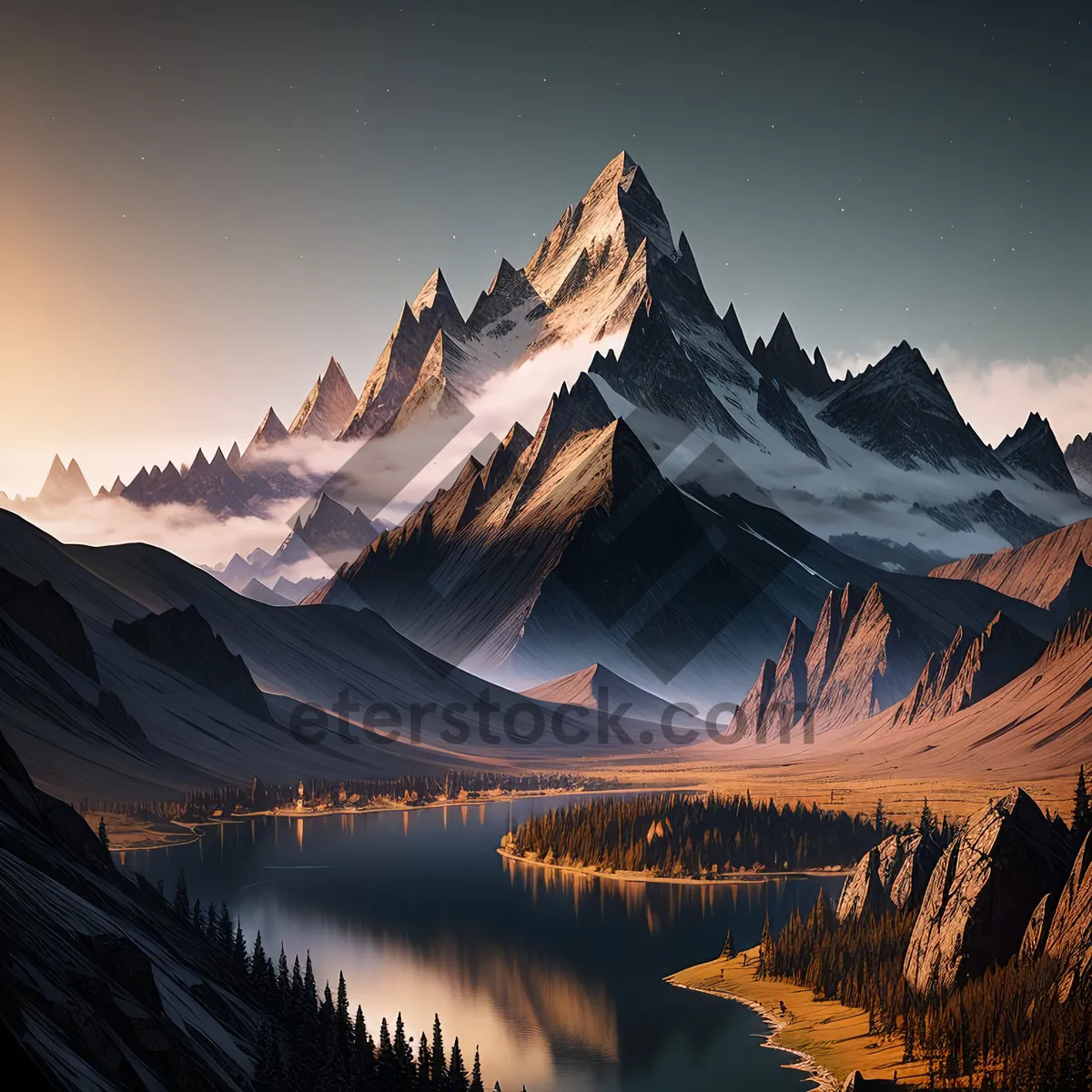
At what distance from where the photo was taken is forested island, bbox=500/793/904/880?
180250mm

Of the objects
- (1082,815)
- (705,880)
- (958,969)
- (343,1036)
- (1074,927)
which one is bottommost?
(343,1036)

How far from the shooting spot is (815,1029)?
90.6m

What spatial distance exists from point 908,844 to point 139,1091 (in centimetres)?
7775

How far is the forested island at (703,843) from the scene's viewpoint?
591 ft

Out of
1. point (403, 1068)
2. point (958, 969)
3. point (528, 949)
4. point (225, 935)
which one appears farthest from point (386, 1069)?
point (528, 949)

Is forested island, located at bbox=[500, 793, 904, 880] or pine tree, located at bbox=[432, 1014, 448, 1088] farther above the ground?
forested island, located at bbox=[500, 793, 904, 880]

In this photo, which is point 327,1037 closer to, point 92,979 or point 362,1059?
point 362,1059

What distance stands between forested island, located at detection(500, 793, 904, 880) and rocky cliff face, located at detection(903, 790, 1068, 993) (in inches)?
3338

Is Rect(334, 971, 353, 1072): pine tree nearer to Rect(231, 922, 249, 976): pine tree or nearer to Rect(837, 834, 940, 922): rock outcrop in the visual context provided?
Rect(231, 922, 249, 976): pine tree

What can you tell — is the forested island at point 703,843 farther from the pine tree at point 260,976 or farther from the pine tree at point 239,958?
the pine tree at point 260,976

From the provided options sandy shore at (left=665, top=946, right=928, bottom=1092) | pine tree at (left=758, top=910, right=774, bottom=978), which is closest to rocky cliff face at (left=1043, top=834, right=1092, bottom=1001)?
sandy shore at (left=665, top=946, right=928, bottom=1092)

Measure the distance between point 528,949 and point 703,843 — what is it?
57.4 m

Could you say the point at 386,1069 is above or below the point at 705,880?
below

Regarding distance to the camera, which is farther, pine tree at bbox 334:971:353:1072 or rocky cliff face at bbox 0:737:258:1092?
pine tree at bbox 334:971:353:1072
